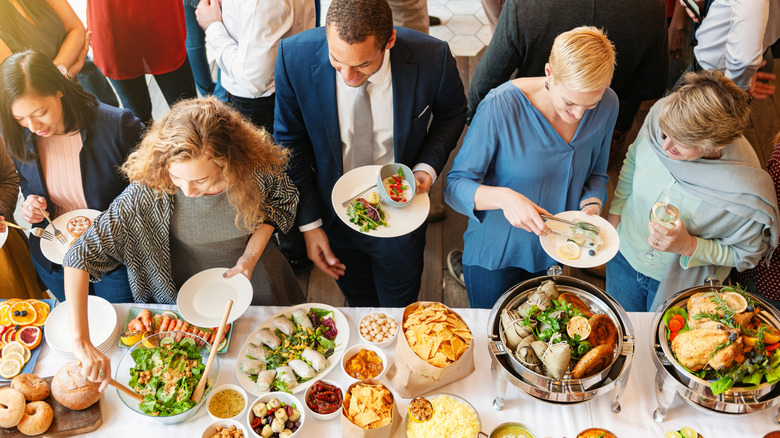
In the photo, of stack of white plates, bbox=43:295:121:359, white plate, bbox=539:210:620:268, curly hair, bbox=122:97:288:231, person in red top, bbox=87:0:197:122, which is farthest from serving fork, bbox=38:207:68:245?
white plate, bbox=539:210:620:268

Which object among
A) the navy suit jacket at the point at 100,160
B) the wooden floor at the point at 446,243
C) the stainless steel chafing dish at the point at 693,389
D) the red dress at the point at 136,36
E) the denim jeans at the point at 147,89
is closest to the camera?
the stainless steel chafing dish at the point at 693,389

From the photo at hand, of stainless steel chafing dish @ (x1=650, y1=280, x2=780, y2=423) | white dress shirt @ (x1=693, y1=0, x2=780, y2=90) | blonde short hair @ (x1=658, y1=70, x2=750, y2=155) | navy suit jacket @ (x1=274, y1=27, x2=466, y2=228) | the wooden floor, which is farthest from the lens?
the wooden floor

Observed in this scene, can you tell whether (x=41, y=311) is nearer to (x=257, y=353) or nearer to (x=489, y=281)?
(x=257, y=353)

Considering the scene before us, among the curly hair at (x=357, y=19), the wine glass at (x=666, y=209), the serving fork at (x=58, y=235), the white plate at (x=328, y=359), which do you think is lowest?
the white plate at (x=328, y=359)

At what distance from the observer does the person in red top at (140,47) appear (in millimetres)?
2814

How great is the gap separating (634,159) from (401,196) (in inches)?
40.8

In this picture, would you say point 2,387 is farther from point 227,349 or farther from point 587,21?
point 587,21

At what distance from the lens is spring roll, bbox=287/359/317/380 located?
2.11 m

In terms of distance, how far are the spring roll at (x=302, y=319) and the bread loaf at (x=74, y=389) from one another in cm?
72

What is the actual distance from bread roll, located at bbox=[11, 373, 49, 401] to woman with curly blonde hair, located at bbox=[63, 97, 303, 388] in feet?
0.53

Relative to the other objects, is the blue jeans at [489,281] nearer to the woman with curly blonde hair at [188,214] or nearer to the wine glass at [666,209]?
the wine glass at [666,209]

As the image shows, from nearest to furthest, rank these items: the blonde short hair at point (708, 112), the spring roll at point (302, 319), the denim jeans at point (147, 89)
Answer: the blonde short hair at point (708, 112), the spring roll at point (302, 319), the denim jeans at point (147, 89)

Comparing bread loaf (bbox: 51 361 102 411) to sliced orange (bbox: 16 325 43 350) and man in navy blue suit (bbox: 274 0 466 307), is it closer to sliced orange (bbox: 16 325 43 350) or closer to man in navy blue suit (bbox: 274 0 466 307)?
sliced orange (bbox: 16 325 43 350)

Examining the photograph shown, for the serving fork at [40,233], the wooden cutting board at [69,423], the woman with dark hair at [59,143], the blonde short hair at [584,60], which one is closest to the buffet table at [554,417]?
the wooden cutting board at [69,423]
